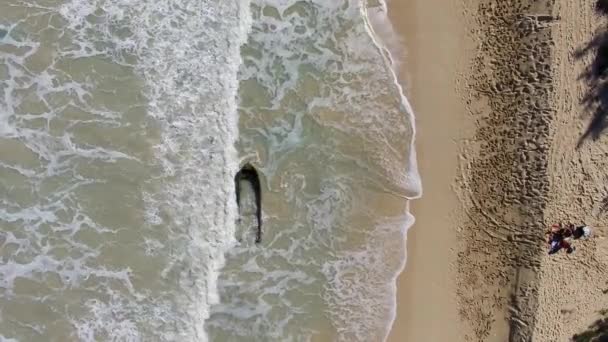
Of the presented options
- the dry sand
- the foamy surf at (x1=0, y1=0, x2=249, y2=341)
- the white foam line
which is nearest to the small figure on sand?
the dry sand

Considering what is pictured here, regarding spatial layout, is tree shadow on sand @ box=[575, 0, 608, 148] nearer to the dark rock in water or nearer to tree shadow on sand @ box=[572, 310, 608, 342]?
tree shadow on sand @ box=[572, 310, 608, 342]

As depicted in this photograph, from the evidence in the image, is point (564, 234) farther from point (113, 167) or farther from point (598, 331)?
point (113, 167)

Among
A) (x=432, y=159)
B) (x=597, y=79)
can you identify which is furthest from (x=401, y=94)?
(x=597, y=79)

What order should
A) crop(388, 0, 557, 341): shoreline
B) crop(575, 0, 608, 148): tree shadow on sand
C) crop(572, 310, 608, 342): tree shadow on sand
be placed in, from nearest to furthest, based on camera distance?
crop(575, 0, 608, 148): tree shadow on sand
crop(388, 0, 557, 341): shoreline
crop(572, 310, 608, 342): tree shadow on sand

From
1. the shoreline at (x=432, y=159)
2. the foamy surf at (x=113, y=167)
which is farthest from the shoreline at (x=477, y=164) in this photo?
the foamy surf at (x=113, y=167)

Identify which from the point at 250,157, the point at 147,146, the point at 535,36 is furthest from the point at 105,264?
the point at 535,36

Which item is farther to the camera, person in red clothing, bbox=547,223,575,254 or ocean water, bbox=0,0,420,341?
person in red clothing, bbox=547,223,575,254

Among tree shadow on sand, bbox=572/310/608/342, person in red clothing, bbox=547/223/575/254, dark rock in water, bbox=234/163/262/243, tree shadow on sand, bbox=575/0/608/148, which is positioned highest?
tree shadow on sand, bbox=575/0/608/148
